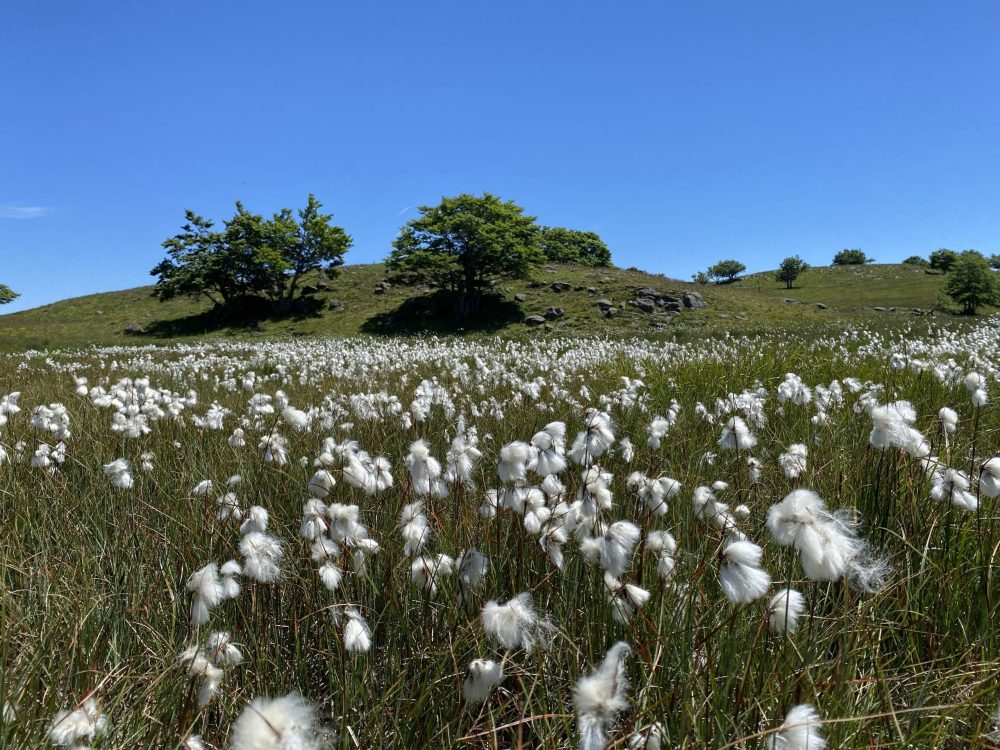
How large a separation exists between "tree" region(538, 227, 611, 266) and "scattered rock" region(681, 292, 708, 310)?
31372 millimetres

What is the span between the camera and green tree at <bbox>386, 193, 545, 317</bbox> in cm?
3925

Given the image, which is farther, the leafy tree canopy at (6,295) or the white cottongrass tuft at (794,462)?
the leafy tree canopy at (6,295)

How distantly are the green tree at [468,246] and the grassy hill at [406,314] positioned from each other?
6.94 feet

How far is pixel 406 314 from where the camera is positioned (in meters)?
42.9

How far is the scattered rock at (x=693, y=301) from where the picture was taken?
38312 millimetres

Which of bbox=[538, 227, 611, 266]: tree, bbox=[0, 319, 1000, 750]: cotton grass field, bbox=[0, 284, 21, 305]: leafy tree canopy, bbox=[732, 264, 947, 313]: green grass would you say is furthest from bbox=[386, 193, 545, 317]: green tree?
bbox=[0, 284, 21, 305]: leafy tree canopy

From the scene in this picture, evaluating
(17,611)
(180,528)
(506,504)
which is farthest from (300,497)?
(506,504)

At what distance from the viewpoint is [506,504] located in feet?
7.98

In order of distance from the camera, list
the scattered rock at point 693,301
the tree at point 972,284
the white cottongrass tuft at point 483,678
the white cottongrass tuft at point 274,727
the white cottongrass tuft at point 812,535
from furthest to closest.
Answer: the tree at point 972,284 < the scattered rock at point 693,301 < the white cottongrass tuft at point 483,678 < the white cottongrass tuft at point 812,535 < the white cottongrass tuft at point 274,727

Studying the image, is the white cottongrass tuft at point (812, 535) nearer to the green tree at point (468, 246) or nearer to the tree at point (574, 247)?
the green tree at point (468, 246)

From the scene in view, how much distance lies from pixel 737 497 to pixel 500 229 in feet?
124

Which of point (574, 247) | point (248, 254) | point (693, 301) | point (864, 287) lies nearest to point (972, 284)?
point (864, 287)

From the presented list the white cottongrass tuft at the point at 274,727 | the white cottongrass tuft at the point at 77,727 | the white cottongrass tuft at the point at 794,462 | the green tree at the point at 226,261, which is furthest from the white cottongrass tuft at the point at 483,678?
the green tree at the point at 226,261

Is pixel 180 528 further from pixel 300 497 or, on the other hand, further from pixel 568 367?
pixel 568 367
